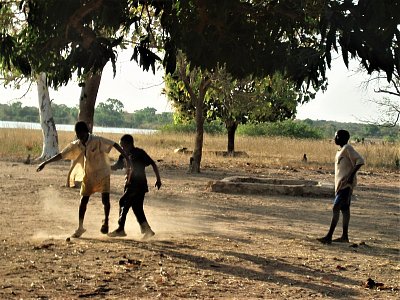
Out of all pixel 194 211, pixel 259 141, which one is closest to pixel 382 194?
pixel 194 211

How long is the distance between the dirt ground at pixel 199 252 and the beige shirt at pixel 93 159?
2.41 ft

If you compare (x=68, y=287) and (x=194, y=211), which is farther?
(x=194, y=211)

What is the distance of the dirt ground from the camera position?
686cm

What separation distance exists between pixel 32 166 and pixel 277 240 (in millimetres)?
15731

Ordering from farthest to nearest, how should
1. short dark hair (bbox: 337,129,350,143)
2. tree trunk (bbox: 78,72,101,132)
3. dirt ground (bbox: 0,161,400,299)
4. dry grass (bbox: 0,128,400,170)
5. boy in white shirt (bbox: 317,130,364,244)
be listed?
dry grass (bbox: 0,128,400,170), tree trunk (bbox: 78,72,101,132), short dark hair (bbox: 337,129,350,143), boy in white shirt (bbox: 317,130,364,244), dirt ground (bbox: 0,161,400,299)

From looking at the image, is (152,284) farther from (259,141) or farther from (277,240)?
(259,141)

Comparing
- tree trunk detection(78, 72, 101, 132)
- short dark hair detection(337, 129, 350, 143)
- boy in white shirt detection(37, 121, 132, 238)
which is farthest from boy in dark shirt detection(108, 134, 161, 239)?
tree trunk detection(78, 72, 101, 132)

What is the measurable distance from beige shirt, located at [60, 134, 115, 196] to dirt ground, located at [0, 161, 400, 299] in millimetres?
736

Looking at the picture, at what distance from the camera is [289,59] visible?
701 cm

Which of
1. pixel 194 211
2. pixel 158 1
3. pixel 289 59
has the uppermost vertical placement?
pixel 158 1

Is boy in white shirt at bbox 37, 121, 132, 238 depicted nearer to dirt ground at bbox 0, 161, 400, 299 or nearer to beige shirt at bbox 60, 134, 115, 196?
beige shirt at bbox 60, 134, 115, 196

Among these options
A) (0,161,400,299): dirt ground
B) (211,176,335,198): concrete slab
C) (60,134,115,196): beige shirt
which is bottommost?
(0,161,400,299): dirt ground

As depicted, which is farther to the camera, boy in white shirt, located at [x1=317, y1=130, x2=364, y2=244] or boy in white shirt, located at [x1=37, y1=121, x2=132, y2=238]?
boy in white shirt, located at [x1=317, y1=130, x2=364, y2=244]

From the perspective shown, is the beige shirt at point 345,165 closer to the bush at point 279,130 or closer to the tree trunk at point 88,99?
the tree trunk at point 88,99
